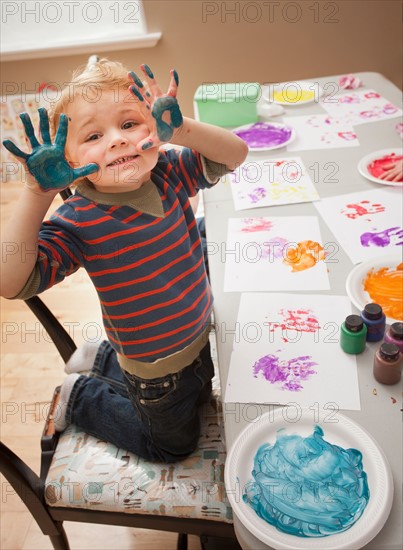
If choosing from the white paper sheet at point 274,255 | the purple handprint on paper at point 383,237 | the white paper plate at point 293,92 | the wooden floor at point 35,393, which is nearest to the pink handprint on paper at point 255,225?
the white paper sheet at point 274,255

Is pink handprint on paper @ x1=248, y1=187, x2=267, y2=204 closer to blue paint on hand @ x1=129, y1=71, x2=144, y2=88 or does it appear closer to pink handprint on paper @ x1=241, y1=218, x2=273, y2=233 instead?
pink handprint on paper @ x1=241, y1=218, x2=273, y2=233

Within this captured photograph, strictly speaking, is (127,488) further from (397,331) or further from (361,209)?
(361,209)

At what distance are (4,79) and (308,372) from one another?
265cm

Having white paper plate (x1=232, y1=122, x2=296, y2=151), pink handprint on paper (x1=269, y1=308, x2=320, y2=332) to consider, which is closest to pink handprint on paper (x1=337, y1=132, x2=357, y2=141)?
white paper plate (x1=232, y1=122, x2=296, y2=151)

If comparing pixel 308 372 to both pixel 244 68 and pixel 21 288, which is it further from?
pixel 244 68

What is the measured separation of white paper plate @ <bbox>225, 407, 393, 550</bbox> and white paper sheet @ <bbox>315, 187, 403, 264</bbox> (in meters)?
0.45

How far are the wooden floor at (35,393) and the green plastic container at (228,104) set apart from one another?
0.86m

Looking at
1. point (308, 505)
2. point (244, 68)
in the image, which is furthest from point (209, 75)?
point (308, 505)

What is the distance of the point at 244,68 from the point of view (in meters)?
2.85

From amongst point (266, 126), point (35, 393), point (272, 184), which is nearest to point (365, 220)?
point (272, 184)

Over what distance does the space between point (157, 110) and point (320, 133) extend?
0.96 meters

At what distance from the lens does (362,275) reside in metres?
1.12

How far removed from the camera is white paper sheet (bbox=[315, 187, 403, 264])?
121 cm

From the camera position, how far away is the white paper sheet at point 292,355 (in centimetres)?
91
